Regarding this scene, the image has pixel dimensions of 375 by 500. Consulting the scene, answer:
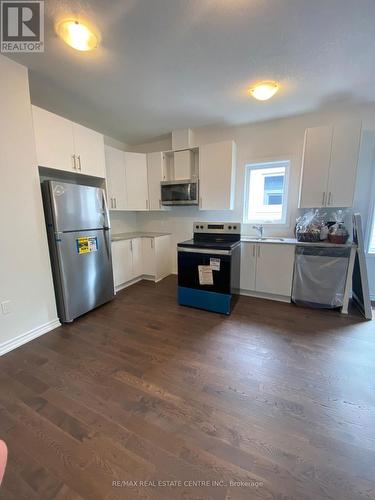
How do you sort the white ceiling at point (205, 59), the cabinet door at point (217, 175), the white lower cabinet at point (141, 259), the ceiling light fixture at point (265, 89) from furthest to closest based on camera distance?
the white lower cabinet at point (141, 259) → the cabinet door at point (217, 175) → the ceiling light fixture at point (265, 89) → the white ceiling at point (205, 59)

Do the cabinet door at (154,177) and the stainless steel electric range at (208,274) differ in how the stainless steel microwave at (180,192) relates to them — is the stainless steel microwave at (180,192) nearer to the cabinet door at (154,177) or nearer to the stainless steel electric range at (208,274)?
the cabinet door at (154,177)

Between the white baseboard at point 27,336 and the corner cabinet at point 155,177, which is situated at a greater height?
the corner cabinet at point 155,177

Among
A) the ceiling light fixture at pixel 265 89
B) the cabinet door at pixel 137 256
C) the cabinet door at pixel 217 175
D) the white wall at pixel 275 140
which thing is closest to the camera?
the ceiling light fixture at pixel 265 89

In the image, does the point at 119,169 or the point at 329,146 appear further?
the point at 119,169

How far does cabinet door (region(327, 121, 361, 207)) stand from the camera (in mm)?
2545

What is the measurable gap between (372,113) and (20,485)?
→ 183 inches

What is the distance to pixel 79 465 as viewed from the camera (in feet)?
3.55

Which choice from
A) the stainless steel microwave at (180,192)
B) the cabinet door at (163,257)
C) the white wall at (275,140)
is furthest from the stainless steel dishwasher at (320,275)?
the cabinet door at (163,257)

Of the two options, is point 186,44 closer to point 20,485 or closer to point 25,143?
point 25,143

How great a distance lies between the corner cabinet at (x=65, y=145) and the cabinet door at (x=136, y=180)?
85cm

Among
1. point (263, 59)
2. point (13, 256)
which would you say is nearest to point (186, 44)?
point (263, 59)

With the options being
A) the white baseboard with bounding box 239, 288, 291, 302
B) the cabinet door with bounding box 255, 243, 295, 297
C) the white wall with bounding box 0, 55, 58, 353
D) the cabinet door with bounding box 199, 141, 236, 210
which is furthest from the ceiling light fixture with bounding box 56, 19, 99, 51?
the white baseboard with bounding box 239, 288, 291, 302

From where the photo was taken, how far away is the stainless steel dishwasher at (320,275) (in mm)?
2607

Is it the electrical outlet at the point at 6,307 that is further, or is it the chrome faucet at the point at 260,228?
the chrome faucet at the point at 260,228
